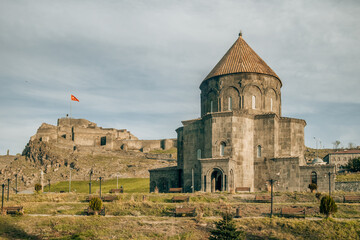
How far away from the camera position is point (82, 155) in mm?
80938

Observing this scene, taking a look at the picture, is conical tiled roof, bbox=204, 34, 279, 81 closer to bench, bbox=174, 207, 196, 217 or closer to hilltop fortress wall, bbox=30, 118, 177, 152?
bench, bbox=174, 207, 196, 217

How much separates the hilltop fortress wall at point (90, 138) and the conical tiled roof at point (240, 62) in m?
45.0

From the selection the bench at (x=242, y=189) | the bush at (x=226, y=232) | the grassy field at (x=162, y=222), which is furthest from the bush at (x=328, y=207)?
the bench at (x=242, y=189)

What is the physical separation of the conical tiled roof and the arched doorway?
34.6 ft

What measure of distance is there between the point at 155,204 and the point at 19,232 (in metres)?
9.21

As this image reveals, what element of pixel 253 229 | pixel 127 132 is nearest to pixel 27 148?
pixel 127 132

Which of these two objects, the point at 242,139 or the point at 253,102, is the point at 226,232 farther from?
the point at 253,102

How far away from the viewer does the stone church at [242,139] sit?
129 ft

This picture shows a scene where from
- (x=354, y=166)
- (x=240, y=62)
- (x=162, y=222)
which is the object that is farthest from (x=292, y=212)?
(x=354, y=166)

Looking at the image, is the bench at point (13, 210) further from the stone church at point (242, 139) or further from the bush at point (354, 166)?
the bush at point (354, 166)

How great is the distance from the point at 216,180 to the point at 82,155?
1835 inches

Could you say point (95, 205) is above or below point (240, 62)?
below

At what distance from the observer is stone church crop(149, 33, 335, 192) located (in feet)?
129

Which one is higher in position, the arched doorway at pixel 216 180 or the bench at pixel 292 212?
the arched doorway at pixel 216 180
